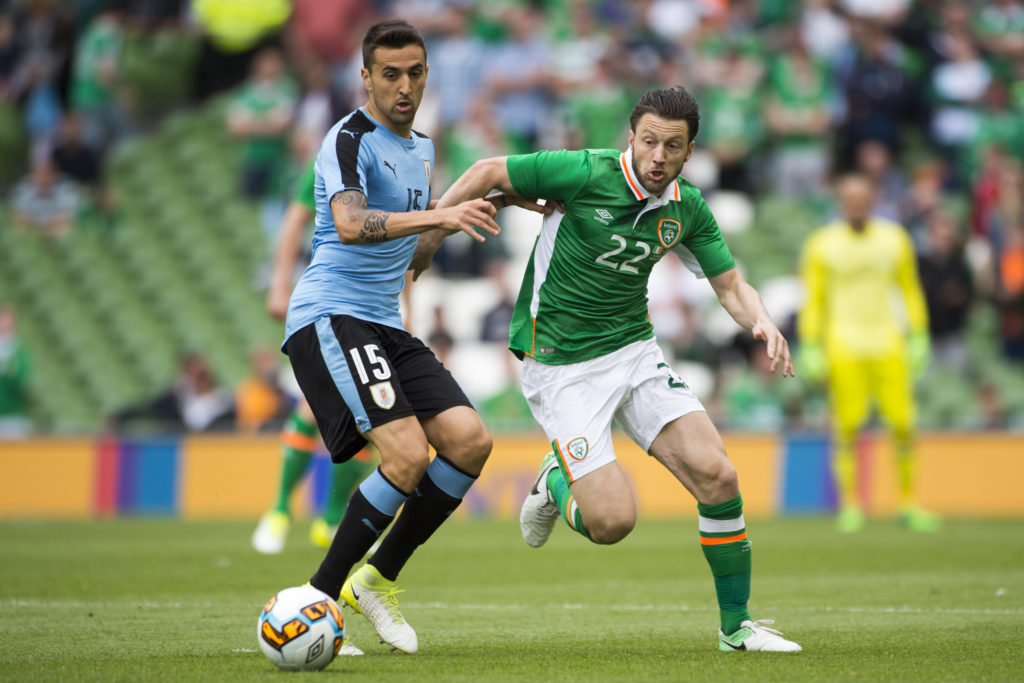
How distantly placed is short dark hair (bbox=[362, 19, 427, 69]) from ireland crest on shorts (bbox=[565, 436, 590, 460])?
6.28ft

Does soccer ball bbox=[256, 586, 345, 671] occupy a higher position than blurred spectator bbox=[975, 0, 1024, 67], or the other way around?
blurred spectator bbox=[975, 0, 1024, 67]

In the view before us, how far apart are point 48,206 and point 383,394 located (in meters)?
15.8

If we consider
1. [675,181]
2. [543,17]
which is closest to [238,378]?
[543,17]

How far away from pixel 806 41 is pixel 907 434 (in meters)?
6.93

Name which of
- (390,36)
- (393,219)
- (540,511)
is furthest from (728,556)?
(390,36)

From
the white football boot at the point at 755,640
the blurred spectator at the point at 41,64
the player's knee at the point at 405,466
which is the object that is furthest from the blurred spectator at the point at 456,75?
the white football boot at the point at 755,640

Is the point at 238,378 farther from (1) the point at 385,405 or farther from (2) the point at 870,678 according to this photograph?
(2) the point at 870,678

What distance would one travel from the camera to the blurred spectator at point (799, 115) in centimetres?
1755

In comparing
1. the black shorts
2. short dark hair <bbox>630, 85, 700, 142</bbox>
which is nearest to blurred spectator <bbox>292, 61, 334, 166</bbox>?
the black shorts

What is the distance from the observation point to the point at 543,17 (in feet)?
64.0

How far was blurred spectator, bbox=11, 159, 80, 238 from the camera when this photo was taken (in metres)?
20.4

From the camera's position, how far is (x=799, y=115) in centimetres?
1758

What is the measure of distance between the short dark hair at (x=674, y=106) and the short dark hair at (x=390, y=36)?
104 centimetres

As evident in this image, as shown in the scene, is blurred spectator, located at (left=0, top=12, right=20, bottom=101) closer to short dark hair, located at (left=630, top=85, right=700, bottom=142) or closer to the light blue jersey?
the light blue jersey
